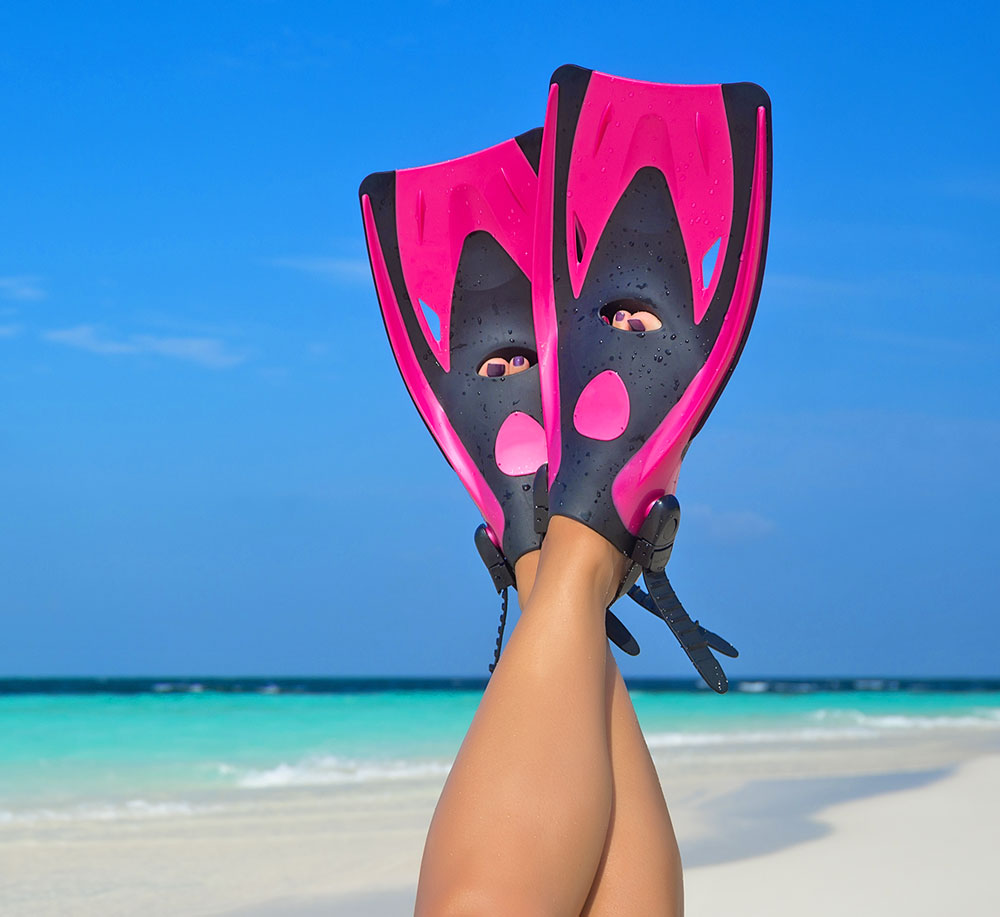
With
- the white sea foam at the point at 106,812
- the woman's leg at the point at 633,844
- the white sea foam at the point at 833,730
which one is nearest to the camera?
the woman's leg at the point at 633,844

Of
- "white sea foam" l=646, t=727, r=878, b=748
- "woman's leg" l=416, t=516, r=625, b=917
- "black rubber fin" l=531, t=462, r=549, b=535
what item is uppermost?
"black rubber fin" l=531, t=462, r=549, b=535

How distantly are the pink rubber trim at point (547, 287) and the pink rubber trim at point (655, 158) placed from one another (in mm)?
37

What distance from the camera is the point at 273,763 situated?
18.5 ft

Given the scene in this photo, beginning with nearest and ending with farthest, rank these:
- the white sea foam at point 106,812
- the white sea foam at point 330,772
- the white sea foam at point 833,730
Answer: the white sea foam at point 106,812 → the white sea foam at point 330,772 → the white sea foam at point 833,730

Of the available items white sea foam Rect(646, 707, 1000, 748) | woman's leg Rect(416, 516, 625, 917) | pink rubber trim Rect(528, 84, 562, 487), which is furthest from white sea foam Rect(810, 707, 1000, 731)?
woman's leg Rect(416, 516, 625, 917)

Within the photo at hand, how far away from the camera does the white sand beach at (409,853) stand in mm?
2572

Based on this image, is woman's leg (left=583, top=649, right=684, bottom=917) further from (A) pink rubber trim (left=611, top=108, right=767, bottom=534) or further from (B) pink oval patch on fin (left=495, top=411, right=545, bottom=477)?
(B) pink oval patch on fin (left=495, top=411, right=545, bottom=477)

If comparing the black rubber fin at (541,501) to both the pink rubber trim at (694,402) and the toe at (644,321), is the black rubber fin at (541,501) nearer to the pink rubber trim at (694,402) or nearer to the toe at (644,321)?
the pink rubber trim at (694,402)

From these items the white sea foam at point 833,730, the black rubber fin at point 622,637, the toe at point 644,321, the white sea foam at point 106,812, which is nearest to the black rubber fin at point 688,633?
the black rubber fin at point 622,637

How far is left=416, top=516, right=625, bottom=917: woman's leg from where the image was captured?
1099 millimetres

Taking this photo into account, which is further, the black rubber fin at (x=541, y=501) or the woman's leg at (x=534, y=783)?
the black rubber fin at (x=541, y=501)

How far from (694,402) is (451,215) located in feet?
2.57

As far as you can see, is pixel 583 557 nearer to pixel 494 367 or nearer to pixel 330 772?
pixel 494 367

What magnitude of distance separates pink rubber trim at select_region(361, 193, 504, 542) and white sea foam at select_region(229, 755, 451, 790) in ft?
10.1
